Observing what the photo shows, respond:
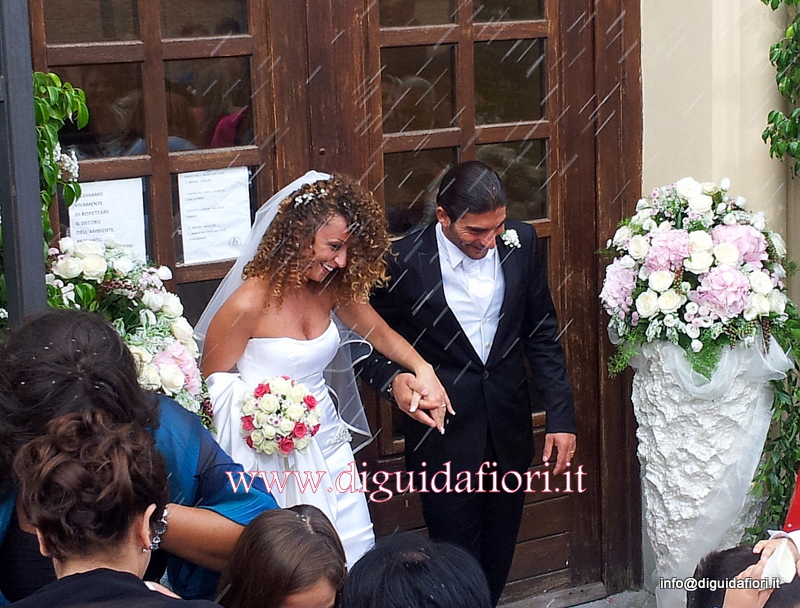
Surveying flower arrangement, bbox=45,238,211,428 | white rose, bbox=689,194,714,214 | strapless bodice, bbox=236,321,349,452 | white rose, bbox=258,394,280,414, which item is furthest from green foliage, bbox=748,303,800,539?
flower arrangement, bbox=45,238,211,428

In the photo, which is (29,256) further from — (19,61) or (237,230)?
(237,230)

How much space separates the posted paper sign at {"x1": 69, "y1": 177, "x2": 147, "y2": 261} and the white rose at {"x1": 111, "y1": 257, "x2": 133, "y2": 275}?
48cm

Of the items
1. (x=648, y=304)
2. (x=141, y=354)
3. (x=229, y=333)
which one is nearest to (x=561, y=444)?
(x=648, y=304)

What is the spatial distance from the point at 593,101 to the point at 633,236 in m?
0.76

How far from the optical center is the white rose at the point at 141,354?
3.00 meters

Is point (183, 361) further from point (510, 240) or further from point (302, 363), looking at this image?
point (510, 240)

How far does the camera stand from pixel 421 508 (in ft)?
14.4

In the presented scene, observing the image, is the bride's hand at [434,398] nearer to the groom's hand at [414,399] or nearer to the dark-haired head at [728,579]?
the groom's hand at [414,399]

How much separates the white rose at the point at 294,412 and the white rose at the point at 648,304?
50.2 inches

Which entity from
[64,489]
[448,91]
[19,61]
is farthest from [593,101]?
[64,489]

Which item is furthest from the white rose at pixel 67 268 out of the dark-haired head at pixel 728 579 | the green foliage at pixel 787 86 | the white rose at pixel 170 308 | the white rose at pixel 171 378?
the green foliage at pixel 787 86

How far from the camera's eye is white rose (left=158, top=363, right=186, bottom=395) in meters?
2.98

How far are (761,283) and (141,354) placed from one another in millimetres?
2102

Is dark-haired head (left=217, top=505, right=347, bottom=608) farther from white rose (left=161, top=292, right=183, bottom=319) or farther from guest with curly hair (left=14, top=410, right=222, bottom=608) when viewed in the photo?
white rose (left=161, top=292, right=183, bottom=319)
